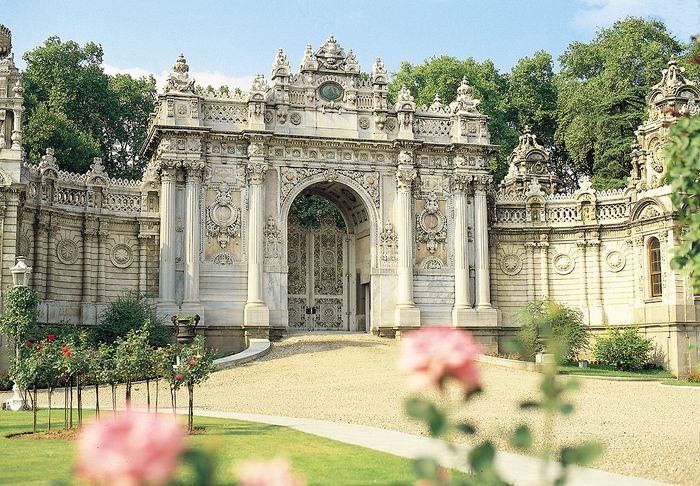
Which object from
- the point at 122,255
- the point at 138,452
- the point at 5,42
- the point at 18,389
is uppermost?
the point at 5,42

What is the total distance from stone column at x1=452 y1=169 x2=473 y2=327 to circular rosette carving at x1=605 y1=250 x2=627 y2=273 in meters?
5.75

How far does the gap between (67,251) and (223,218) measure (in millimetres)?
5732

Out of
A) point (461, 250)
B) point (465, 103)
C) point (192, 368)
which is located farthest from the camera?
point (465, 103)

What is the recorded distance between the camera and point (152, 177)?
3550 cm

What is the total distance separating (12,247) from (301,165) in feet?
37.8

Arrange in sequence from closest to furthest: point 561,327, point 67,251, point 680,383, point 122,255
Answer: point 680,383
point 561,327
point 67,251
point 122,255

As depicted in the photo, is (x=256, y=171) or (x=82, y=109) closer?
(x=256, y=171)

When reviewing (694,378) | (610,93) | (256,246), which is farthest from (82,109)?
(694,378)

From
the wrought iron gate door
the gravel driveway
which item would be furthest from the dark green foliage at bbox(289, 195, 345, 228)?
the gravel driveway

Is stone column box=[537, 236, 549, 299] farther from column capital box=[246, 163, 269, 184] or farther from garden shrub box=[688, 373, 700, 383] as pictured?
column capital box=[246, 163, 269, 184]

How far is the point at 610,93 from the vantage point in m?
54.0

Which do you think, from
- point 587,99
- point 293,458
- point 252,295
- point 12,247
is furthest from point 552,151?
point 293,458

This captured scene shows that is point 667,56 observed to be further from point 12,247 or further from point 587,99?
point 12,247

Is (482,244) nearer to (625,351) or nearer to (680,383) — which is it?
(625,351)
